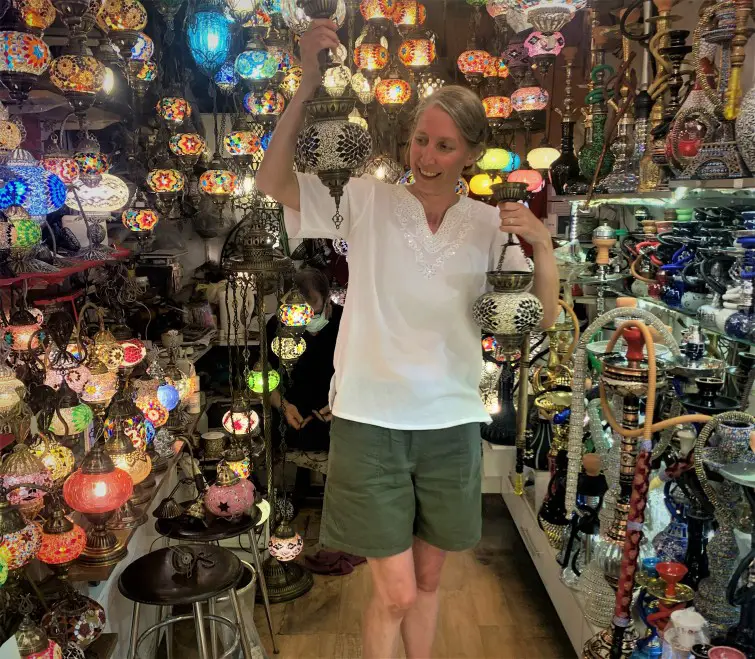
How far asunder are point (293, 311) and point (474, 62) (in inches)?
42.3

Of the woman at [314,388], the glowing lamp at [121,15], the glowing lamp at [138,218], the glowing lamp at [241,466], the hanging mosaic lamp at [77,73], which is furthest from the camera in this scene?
the woman at [314,388]

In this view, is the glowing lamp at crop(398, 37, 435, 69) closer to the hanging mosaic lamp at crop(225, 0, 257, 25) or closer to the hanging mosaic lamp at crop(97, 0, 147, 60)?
the hanging mosaic lamp at crop(225, 0, 257, 25)

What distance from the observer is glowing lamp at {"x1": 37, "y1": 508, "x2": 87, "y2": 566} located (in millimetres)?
1693

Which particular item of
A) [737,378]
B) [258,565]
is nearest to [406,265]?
[737,378]

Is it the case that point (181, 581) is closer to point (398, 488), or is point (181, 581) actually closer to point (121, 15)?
point (398, 488)

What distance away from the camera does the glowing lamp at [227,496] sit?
212 centimetres

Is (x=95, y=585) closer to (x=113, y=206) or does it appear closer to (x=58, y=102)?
(x=113, y=206)

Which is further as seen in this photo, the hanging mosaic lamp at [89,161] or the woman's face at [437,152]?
the hanging mosaic lamp at [89,161]

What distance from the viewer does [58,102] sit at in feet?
7.13

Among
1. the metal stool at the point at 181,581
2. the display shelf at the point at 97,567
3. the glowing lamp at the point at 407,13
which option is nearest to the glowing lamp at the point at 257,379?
the display shelf at the point at 97,567

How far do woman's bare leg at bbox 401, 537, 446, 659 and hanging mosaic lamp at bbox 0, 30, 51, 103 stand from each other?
136cm

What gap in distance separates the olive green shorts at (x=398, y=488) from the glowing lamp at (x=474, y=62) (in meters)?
1.37

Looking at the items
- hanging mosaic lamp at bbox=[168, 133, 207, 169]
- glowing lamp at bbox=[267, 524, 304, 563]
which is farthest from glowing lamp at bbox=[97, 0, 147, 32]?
glowing lamp at bbox=[267, 524, 304, 563]

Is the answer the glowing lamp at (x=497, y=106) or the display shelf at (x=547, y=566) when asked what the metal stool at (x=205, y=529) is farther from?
the glowing lamp at (x=497, y=106)
